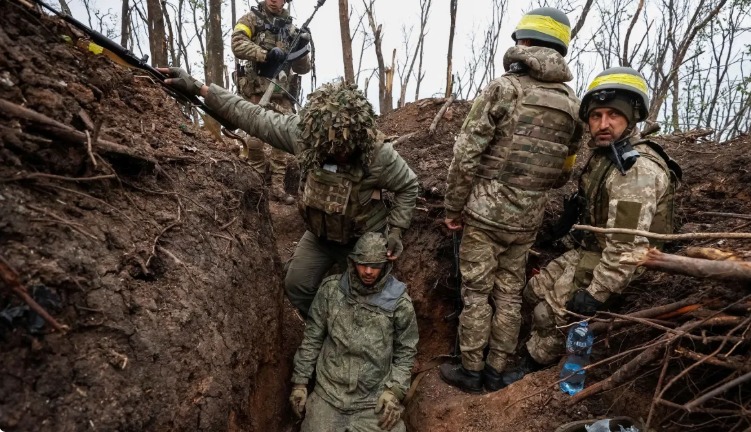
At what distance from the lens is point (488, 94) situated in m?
3.39

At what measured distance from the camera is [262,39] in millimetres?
5992

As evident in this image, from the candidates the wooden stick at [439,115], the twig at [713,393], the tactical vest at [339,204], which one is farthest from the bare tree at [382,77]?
the twig at [713,393]

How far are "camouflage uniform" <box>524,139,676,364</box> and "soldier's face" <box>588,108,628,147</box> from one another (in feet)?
0.25

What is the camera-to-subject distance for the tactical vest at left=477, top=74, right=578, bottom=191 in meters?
3.38

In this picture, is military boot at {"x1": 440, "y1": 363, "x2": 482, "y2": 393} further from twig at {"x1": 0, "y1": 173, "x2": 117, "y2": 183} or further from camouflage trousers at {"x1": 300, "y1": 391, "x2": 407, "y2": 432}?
twig at {"x1": 0, "y1": 173, "x2": 117, "y2": 183}

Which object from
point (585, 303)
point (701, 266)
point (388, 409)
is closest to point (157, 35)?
point (388, 409)

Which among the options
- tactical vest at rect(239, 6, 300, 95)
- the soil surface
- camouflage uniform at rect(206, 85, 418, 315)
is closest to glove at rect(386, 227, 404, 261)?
camouflage uniform at rect(206, 85, 418, 315)

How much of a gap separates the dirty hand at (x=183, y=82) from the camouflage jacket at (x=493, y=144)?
2006 mm

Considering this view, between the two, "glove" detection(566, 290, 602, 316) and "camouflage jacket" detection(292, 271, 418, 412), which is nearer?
"glove" detection(566, 290, 602, 316)

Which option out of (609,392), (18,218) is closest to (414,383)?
(609,392)

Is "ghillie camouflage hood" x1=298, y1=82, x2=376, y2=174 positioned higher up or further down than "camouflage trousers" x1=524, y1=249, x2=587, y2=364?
higher up

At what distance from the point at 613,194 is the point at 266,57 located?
431 centimetres

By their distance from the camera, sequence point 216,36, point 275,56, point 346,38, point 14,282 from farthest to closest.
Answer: point 346,38
point 216,36
point 275,56
point 14,282

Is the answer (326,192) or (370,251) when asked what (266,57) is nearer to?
(326,192)
